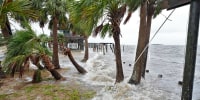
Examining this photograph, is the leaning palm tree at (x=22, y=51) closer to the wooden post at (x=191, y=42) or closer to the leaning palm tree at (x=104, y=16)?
the leaning palm tree at (x=104, y=16)

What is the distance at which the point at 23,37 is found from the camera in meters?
10.4

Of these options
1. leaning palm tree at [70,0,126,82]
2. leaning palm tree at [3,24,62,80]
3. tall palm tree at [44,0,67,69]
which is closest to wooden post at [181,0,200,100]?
leaning palm tree at [70,0,126,82]

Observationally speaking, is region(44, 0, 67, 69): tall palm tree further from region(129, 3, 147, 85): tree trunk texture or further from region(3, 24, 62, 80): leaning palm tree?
region(129, 3, 147, 85): tree trunk texture

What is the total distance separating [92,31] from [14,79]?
4819mm

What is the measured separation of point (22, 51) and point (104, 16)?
3.76 meters

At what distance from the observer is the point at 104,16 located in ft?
33.8

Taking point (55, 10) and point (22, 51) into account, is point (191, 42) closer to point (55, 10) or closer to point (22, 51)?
point (22, 51)

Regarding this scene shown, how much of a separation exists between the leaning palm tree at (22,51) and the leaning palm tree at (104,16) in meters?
2.33

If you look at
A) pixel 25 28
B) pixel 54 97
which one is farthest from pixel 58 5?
pixel 54 97

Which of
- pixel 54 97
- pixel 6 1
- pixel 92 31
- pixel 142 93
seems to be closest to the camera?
pixel 6 1

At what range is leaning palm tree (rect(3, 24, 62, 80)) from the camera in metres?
9.88

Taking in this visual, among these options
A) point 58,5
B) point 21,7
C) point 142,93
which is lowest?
point 142,93

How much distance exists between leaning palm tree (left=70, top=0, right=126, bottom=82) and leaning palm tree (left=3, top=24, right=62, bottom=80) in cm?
233

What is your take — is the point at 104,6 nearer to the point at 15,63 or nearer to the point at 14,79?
the point at 15,63
